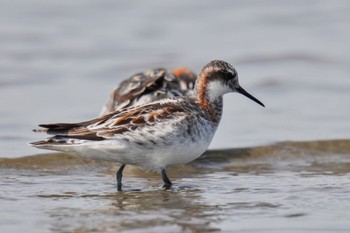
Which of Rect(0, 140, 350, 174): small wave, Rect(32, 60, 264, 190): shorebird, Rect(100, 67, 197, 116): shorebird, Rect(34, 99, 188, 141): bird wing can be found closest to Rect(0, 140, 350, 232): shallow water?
Rect(0, 140, 350, 174): small wave

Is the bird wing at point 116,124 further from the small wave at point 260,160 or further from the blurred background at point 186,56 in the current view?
the blurred background at point 186,56

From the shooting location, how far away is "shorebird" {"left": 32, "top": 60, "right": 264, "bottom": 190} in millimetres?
10602

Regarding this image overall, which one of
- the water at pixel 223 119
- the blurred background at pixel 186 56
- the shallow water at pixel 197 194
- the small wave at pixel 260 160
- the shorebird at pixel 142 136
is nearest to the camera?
the shallow water at pixel 197 194

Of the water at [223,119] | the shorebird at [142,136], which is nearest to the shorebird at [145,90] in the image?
the water at [223,119]

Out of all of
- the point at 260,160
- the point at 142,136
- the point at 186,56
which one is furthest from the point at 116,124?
the point at 186,56

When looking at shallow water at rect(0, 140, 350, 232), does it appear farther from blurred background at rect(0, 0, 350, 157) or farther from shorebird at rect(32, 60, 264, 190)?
blurred background at rect(0, 0, 350, 157)

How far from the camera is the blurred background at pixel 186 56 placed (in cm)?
1508

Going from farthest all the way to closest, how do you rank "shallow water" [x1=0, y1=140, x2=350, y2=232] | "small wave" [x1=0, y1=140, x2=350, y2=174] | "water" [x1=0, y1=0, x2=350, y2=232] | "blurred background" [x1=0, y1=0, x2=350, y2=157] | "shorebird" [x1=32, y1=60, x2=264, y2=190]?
"blurred background" [x1=0, y1=0, x2=350, y2=157] → "small wave" [x1=0, y1=140, x2=350, y2=174] → "shorebird" [x1=32, y1=60, x2=264, y2=190] → "water" [x1=0, y1=0, x2=350, y2=232] → "shallow water" [x1=0, y1=140, x2=350, y2=232]

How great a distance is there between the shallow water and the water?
0.06ft

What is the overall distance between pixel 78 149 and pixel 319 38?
1078 cm

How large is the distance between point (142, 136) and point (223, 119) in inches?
194

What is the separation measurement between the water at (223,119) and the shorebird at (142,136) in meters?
0.45

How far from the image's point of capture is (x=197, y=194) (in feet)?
35.9

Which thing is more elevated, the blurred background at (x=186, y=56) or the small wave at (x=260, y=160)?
the blurred background at (x=186, y=56)
